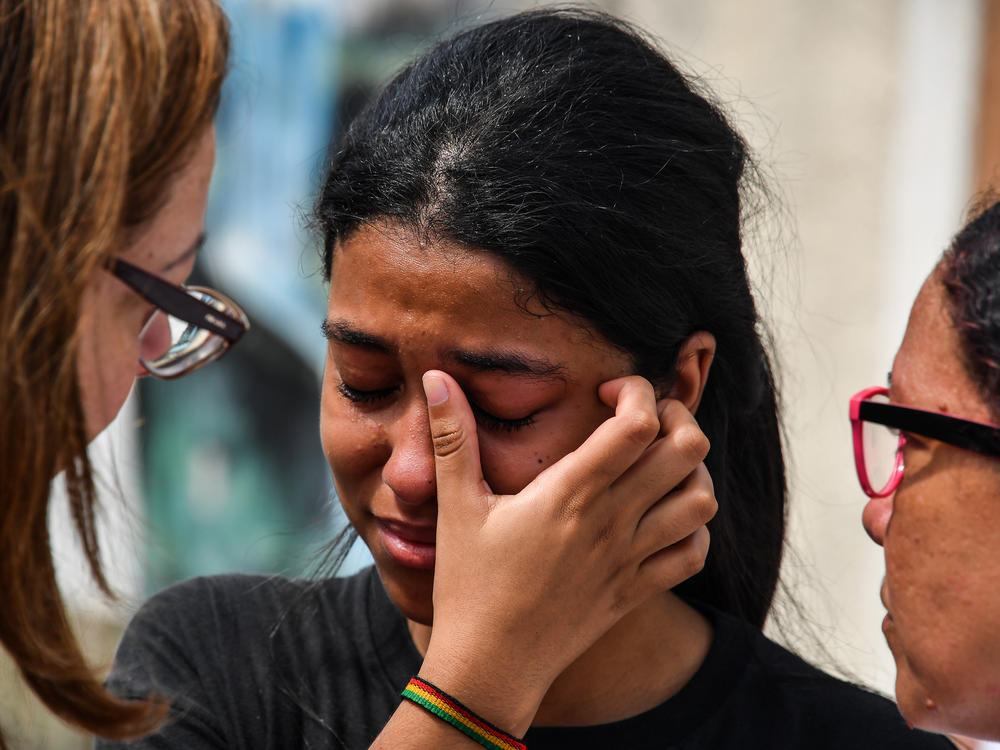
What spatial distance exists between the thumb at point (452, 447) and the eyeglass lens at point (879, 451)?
0.64 metres

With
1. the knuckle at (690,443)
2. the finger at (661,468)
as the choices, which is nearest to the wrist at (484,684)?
the finger at (661,468)

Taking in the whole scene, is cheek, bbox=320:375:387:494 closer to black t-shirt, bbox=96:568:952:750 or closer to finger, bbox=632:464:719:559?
black t-shirt, bbox=96:568:952:750

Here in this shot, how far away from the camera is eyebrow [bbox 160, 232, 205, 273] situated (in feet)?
5.82

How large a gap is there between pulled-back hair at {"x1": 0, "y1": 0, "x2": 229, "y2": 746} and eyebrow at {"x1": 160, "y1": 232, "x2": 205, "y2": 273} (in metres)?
0.13

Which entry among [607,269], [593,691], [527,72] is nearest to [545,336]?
[607,269]

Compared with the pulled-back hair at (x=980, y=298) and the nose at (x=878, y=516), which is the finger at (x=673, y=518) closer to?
the nose at (x=878, y=516)

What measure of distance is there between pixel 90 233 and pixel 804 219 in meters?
4.45

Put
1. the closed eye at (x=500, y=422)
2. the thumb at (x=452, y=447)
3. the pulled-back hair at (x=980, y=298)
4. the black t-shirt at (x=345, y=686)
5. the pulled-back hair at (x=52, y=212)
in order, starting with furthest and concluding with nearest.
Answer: the black t-shirt at (x=345, y=686)
the closed eye at (x=500, y=422)
the thumb at (x=452, y=447)
the pulled-back hair at (x=980, y=298)
the pulled-back hair at (x=52, y=212)

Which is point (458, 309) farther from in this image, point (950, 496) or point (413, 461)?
point (950, 496)

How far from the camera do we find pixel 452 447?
187cm

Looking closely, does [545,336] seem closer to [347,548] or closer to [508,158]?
[508,158]

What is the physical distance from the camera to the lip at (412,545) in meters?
2.00

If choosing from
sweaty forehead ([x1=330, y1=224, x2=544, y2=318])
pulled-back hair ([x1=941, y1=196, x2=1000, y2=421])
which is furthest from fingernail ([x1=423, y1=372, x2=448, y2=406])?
pulled-back hair ([x1=941, y1=196, x2=1000, y2=421])

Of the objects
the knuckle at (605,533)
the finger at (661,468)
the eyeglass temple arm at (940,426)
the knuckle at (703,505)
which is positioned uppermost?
the eyeglass temple arm at (940,426)
